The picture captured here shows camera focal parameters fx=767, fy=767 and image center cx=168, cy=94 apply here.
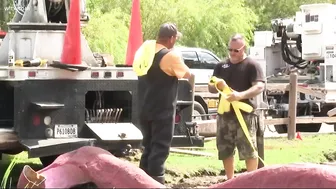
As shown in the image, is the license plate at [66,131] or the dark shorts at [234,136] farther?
the license plate at [66,131]

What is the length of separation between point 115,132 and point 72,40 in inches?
44.2

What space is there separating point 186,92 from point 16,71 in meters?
2.24

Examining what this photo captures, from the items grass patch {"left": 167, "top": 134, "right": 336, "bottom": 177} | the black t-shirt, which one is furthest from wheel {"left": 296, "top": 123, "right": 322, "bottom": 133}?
the black t-shirt

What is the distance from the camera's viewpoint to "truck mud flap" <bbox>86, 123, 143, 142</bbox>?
840cm

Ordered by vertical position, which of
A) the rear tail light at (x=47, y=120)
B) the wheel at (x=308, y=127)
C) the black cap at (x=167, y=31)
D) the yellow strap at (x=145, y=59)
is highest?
the black cap at (x=167, y=31)

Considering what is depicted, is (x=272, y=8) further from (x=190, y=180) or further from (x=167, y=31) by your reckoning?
(x=167, y=31)

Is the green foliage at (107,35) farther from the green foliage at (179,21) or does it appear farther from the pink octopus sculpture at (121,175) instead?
the pink octopus sculpture at (121,175)

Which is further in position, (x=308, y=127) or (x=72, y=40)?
(x=308, y=127)

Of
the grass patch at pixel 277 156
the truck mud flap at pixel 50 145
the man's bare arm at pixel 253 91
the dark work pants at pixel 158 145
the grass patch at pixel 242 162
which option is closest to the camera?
the dark work pants at pixel 158 145

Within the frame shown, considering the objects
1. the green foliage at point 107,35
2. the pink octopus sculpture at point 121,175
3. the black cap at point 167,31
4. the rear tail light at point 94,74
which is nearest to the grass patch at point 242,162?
the rear tail light at point 94,74

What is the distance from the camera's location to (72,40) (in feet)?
27.6

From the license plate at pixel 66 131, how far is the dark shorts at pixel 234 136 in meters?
1.61

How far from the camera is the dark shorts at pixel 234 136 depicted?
26.0 feet

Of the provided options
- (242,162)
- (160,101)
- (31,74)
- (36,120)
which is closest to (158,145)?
(160,101)
